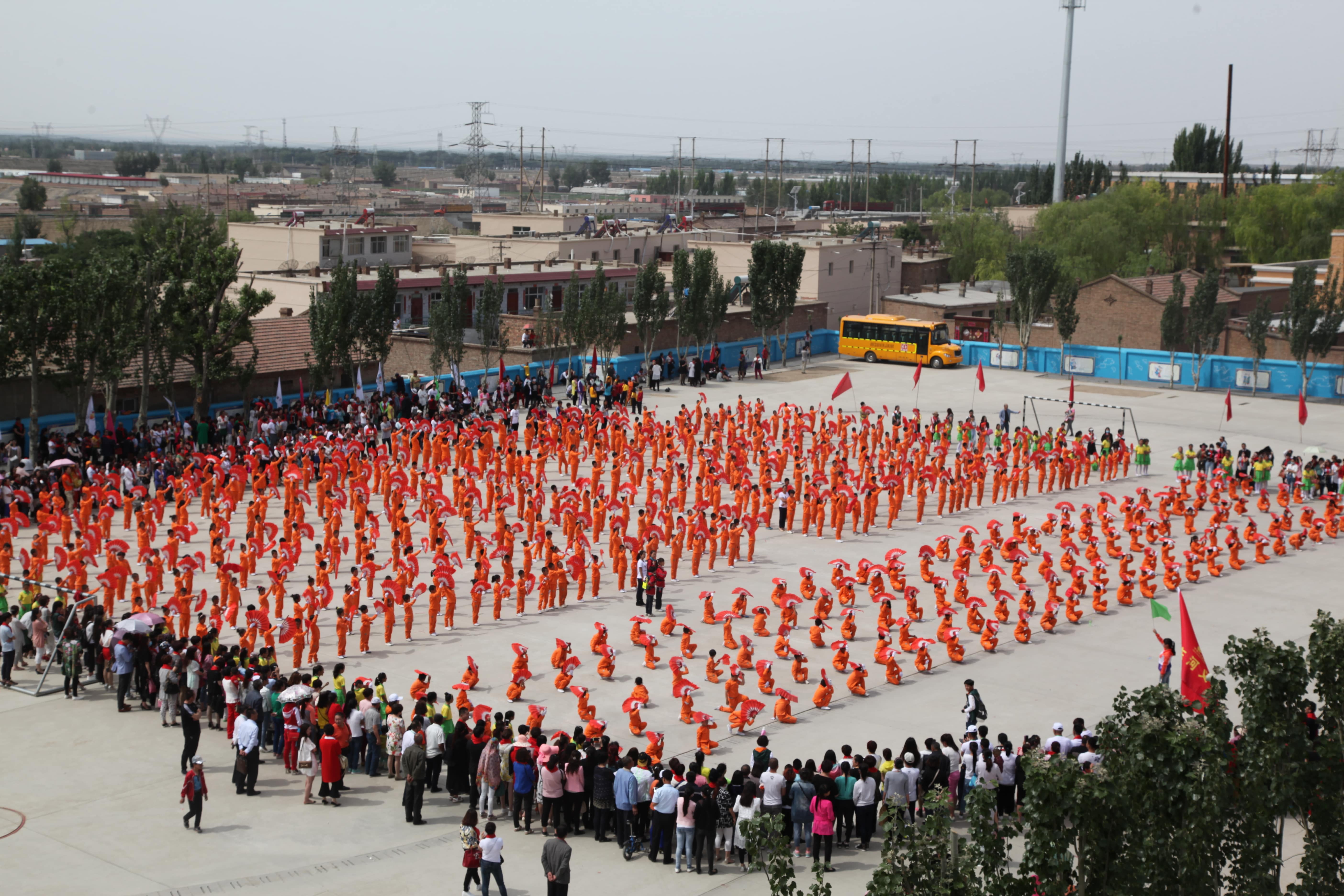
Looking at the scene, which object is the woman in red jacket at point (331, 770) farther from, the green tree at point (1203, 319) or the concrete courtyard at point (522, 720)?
the green tree at point (1203, 319)

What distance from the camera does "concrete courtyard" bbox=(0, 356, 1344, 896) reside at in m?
12.8

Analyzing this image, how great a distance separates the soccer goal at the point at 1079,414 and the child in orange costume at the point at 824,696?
21.9 metres

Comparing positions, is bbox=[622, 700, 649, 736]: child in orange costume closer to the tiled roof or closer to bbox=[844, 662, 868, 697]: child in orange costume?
bbox=[844, 662, 868, 697]: child in orange costume

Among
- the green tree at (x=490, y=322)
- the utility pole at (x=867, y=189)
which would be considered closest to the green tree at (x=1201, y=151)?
the utility pole at (x=867, y=189)

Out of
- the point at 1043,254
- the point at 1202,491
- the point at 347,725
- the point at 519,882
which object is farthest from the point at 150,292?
the point at 1043,254

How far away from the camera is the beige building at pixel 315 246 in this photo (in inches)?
2301

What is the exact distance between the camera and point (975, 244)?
76.8 meters

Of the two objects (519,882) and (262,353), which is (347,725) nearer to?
(519,882)

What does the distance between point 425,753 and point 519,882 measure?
1971 mm

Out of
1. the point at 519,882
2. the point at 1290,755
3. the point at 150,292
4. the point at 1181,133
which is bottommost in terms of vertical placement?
the point at 519,882

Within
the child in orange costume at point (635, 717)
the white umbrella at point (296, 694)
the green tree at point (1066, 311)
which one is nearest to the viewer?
the white umbrella at point (296, 694)

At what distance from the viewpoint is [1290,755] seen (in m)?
9.95

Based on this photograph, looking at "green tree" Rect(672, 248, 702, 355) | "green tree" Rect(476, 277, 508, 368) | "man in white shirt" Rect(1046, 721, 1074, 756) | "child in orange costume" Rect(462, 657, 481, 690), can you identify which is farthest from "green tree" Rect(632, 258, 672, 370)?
"man in white shirt" Rect(1046, 721, 1074, 756)

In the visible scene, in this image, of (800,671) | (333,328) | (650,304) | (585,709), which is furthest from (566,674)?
(650,304)
